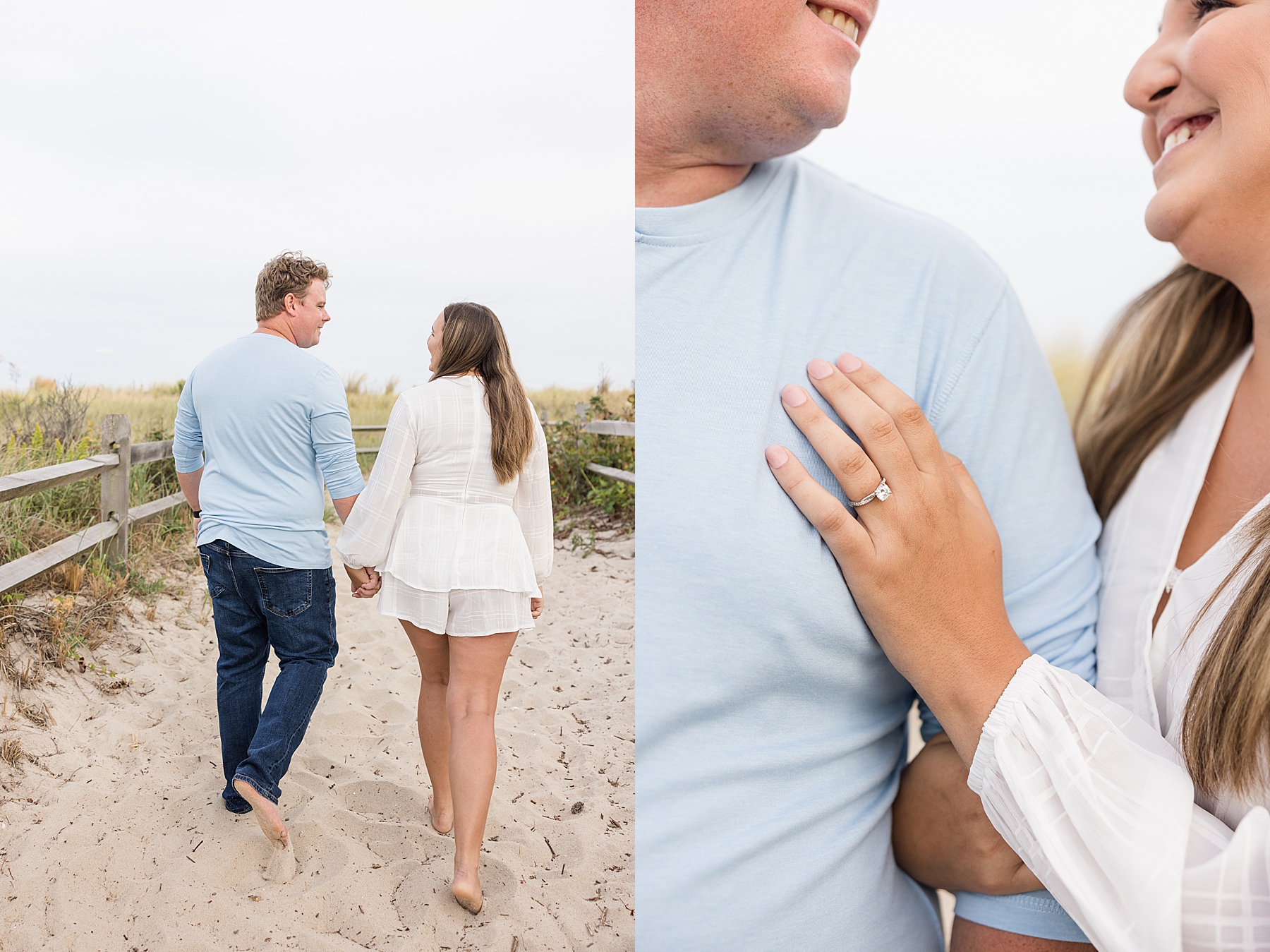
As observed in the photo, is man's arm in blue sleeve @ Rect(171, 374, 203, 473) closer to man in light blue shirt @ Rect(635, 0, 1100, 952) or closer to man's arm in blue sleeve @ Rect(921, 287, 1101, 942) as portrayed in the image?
man in light blue shirt @ Rect(635, 0, 1100, 952)

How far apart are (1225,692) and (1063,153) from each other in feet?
6.08

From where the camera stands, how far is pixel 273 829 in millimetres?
965

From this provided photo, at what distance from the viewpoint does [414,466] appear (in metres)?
1.01

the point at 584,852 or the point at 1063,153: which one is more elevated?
the point at 1063,153

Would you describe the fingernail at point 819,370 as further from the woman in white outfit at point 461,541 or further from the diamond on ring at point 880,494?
the woman in white outfit at point 461,541

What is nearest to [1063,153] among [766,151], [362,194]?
[766,151]

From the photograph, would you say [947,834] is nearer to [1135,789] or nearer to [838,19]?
[1135,789]

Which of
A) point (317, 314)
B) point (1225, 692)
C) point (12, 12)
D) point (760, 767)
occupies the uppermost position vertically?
point (12, 12)

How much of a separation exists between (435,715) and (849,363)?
726 mm

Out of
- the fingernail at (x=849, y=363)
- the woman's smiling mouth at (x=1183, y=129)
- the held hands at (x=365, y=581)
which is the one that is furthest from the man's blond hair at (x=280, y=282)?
the woman's smiling mouth at (x=1183, y=129)

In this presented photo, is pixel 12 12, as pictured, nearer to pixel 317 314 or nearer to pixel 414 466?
pixel 317 314

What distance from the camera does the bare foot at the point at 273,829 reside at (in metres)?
0.95

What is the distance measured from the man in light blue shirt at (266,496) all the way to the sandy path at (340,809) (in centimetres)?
2

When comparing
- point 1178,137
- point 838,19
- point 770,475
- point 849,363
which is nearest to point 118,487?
point 770,475
